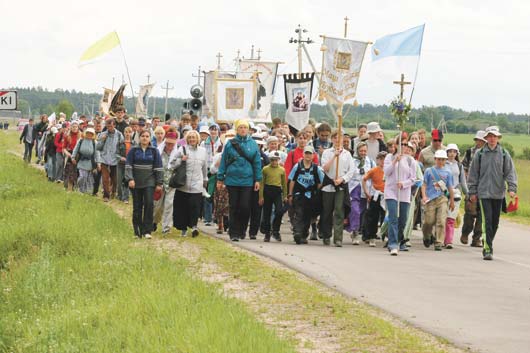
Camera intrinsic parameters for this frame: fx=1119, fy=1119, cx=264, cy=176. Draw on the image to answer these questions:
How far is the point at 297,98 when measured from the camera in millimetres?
28000

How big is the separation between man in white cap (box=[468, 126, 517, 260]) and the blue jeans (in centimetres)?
106

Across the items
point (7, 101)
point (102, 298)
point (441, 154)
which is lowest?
point (102, 298)

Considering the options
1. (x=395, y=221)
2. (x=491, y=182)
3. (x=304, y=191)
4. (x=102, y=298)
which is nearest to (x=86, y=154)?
(x=304, y=191)

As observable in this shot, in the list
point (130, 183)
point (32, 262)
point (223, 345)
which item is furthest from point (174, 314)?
point (130, 183)

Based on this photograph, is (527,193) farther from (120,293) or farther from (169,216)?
(120,293)

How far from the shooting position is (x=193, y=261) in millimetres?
14414

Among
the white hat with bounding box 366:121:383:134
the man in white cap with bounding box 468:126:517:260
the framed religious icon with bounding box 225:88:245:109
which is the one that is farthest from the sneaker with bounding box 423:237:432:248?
the framed religious icon with bounding box 225:88:245:109

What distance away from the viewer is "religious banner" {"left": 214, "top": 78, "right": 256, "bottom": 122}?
26.9 meters

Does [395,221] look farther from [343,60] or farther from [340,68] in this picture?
[343,60]

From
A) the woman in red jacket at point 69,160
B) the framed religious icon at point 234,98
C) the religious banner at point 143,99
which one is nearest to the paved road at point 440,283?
the framed religious icon at point 234,98

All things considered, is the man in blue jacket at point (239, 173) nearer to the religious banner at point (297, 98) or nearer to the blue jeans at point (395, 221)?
the blue jeans at point (395, 221)

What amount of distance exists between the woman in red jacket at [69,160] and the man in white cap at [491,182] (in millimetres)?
12809

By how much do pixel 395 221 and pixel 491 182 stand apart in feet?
4.93

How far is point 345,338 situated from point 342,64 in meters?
10.3
